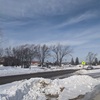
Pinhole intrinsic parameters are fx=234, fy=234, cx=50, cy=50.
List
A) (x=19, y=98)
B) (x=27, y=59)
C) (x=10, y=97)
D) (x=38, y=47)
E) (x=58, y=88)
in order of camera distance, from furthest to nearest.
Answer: (x=38, y=47)
(x=27, y=59)
(x=58, y=88)
(x=19, y=98)
(x=10, y=97)

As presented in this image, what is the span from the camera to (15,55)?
4648 inches

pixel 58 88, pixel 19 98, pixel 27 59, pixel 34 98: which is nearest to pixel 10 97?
pixel 19 98

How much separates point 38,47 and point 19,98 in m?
114

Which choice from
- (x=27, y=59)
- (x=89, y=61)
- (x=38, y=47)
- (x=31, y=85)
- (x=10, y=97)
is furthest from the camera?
(x=89, y=61)

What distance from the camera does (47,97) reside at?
602 inches

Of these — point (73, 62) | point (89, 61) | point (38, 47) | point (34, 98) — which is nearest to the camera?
point (34, 98)

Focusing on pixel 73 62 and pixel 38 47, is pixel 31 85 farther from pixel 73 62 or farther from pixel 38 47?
pixel 73 62

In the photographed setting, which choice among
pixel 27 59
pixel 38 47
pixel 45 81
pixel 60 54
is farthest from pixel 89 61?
pixel 45 81

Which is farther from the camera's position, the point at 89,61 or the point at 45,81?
the point at 89,61

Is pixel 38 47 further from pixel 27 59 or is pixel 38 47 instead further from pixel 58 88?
pixel 58 88

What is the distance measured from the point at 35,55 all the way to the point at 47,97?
4184 inches

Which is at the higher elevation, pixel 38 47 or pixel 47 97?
pixel 38 47

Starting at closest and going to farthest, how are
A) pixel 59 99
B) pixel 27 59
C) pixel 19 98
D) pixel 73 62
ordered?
pixel 19 98
pixel 59 99
pixel 27 59
pixel 73 62

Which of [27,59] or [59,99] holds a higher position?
[27,59]
